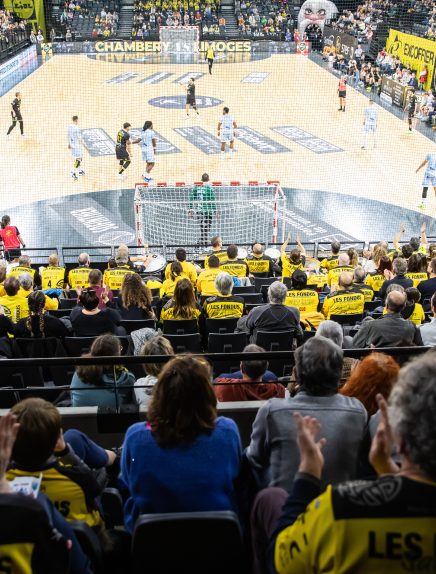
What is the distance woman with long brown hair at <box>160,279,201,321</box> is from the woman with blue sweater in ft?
9.75

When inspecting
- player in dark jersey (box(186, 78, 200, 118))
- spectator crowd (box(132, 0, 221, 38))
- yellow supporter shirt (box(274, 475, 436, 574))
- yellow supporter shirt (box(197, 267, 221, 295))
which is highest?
spectator crowd (box(132, 0, 221, 38))

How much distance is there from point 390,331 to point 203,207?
6.79m

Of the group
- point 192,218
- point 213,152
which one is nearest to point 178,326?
point 192,218

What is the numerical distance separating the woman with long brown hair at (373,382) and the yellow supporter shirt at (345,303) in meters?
3.02

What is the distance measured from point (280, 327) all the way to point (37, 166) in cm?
1102

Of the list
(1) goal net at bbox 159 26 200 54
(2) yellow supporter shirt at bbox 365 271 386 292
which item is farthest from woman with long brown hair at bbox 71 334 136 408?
(1) goal net at bbox 159 26 200 54

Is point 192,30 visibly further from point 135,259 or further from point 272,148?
point 135,259

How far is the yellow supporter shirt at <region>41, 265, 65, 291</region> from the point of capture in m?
7.38

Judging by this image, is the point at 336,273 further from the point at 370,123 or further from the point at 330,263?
the point at 370,123

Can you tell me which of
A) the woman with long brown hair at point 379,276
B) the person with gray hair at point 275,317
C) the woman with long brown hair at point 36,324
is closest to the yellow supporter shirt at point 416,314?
the person with gray hair at point 275,317

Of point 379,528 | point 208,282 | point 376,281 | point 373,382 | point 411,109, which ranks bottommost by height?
point 376,281

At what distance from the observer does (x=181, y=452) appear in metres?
2.13

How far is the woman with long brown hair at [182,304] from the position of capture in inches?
207

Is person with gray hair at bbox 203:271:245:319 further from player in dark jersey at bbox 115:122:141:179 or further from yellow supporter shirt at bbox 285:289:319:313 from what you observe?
player in dark jersey at bbox 115:122:141:179
